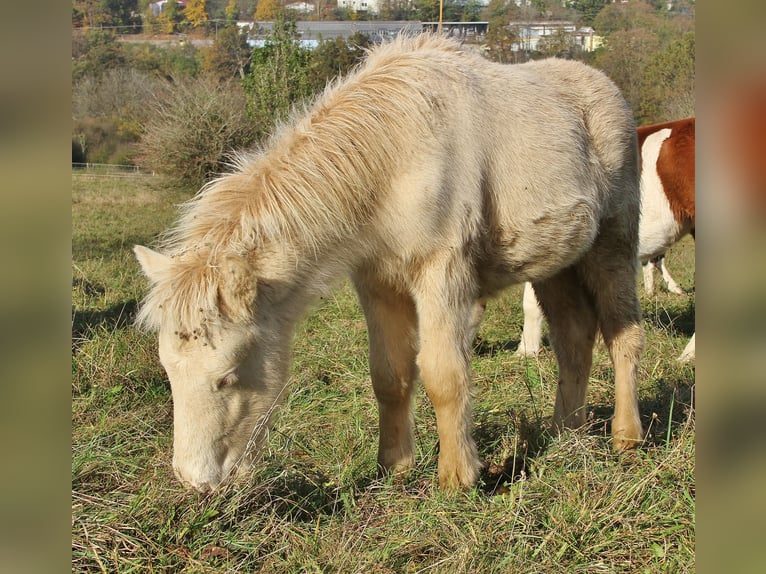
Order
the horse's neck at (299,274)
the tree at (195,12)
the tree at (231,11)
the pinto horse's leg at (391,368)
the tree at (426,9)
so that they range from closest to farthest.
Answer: the horse's neck at (299,274), the pinto horse's leg at (391,368), the tree at (426,9), the tree at (231,11), the tree at (195,12)

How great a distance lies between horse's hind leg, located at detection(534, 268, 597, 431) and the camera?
497 cm

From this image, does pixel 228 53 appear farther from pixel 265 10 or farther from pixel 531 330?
pixel 531 330

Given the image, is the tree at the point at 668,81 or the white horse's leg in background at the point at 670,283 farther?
the tree at the point at 668,81

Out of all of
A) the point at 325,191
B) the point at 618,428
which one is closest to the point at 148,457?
the point at 325,191

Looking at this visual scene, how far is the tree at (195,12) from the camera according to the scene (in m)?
30.9

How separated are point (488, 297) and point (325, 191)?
1.45 metres

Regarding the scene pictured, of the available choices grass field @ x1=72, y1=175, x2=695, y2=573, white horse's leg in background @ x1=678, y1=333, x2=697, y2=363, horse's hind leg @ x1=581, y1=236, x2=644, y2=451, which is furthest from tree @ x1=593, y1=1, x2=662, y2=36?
grass field @ x1=72, y1=175, x2=695, y2=573

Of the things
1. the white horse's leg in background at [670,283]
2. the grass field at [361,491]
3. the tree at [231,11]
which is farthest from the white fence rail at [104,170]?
the grass field at [361,491]

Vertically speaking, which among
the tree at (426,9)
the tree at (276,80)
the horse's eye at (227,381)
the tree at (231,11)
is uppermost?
the tree at (231,11)

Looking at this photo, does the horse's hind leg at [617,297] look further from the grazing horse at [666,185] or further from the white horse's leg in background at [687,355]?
the grazing horse at [666,185]

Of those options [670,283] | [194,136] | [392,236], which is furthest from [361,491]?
[194,136]

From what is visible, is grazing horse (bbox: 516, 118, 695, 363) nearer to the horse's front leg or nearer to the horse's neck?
the horse's front leg

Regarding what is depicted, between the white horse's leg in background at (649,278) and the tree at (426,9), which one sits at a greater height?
the tree at (426,9)
